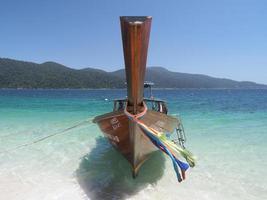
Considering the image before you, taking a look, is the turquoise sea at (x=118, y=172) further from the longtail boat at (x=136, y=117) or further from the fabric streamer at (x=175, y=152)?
the fabric streamer at (x=175, y=152)

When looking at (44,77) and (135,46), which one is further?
(44,77)

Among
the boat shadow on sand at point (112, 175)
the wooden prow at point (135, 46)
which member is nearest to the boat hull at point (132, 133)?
the boat shadow on sand at point (112, 175)

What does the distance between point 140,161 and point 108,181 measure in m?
0.93

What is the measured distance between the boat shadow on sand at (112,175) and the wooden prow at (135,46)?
2600 mm

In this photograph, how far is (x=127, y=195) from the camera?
21.8ft

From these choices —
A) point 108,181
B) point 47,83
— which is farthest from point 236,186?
point 47,83

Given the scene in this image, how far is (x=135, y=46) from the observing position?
5.01 meters

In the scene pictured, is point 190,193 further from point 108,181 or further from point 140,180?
point 108,181

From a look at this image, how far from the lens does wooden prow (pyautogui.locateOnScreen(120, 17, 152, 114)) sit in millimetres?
4852

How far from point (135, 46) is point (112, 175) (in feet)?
13.6

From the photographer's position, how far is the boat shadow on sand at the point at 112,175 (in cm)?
682

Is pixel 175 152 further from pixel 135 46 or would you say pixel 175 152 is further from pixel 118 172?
pixel 118 172

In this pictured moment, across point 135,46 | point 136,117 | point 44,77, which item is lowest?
point 44,77

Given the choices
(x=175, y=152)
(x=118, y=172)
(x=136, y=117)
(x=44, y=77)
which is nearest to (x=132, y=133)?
(x=136, y=117)
